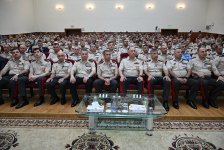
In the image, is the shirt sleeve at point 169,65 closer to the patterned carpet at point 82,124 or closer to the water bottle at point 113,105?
the patterned carpet at point 82,124

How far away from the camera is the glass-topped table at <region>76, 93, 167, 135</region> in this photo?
2938mm

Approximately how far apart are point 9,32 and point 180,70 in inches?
402

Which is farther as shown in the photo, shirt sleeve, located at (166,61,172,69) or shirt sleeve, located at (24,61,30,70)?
shirt sleeve, located at (24,61,30,70)

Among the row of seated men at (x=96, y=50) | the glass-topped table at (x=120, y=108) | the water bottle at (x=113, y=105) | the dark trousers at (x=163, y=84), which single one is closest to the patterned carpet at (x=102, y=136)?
the glass-topped table at (x=120, y=108)

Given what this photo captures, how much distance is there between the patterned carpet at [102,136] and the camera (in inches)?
113

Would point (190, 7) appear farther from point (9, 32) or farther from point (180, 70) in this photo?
point (180, 70)

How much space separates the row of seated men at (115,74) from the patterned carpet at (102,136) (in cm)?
57

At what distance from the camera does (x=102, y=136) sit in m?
3.12

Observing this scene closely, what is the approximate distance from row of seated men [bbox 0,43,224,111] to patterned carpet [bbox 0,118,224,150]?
0.57m

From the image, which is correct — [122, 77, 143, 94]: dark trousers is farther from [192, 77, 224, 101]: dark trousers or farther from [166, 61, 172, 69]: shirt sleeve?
[192, 77, 224, 101]: dark trousers

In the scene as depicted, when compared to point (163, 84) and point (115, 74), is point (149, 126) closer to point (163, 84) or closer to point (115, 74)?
point (163, 84)

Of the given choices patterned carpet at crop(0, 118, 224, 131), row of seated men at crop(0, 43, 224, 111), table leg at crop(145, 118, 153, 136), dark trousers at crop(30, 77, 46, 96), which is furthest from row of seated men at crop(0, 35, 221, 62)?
table leg at crop(145, 118, 153, 136)

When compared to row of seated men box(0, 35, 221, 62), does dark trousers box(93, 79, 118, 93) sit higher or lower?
lower

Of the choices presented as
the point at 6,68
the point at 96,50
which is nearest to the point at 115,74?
the point at 6,68
